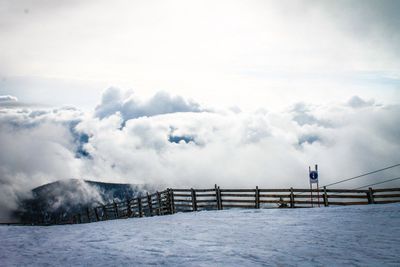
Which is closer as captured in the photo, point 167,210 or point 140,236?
point 140,236

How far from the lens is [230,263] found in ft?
24.1

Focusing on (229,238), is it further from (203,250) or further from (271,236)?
(203,250)

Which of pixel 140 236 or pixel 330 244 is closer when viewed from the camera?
pixel 330 244

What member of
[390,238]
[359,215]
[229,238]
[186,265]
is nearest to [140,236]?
[229,238]

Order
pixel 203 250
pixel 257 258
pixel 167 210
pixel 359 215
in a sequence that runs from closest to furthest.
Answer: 1. pixel 257 258
2. pixel 203 250
3. pixel 359 215
4. pixel 167 210

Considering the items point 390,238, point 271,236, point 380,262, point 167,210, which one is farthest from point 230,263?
point 167,210

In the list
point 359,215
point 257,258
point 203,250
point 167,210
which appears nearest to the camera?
point 257,258

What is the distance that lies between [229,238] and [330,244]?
2.93 metres

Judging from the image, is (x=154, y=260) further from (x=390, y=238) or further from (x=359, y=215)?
(x=359, y=215)

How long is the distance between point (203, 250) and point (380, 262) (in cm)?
392

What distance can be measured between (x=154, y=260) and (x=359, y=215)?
10.4 meters

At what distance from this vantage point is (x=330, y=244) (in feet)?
29.6

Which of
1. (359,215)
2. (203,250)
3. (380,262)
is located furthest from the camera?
(359,215)

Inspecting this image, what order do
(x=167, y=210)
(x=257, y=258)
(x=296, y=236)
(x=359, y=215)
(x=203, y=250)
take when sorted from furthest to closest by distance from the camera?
(x=167, y=210) → (x=359, y=215) → (x=296, y=236) → (x=203, y=250) → (x=257, y=258)
